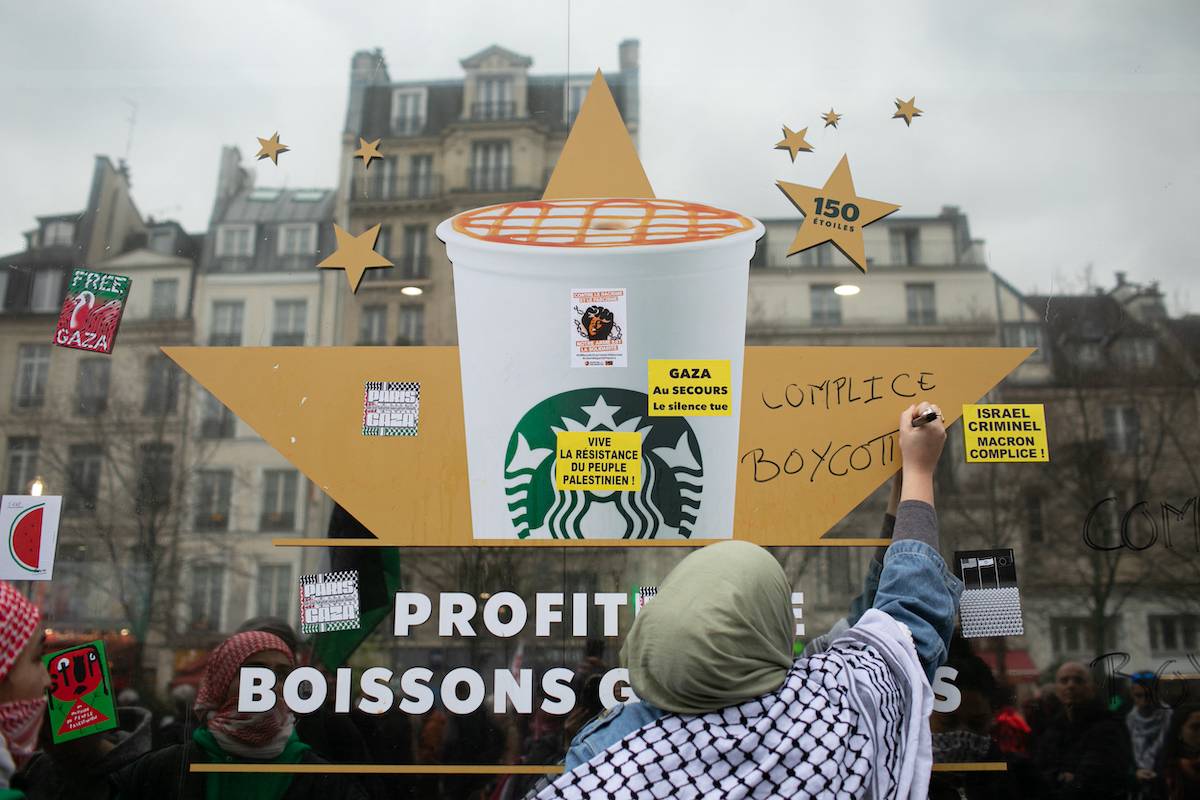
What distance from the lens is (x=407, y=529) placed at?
8.88 ft

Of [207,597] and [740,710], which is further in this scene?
[207,597]

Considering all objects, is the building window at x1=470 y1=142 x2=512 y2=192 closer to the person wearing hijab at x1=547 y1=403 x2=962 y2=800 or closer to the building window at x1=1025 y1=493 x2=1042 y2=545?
the person wearing hijab at x1=547 y1=403 x2=962 y2=800

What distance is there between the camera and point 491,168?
2.94m

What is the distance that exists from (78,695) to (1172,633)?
11.2 feet

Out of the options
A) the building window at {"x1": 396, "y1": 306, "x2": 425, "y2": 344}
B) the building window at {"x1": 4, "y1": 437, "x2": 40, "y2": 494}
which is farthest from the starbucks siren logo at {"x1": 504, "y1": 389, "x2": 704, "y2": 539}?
the building window at {"x1": 4, "y1": 437, "x2": 40, "y2": 494}

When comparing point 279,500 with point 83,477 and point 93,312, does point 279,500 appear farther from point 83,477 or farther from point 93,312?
point 93,312

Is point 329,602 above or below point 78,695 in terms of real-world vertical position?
above

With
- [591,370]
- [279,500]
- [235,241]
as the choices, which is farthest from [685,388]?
[235,241]

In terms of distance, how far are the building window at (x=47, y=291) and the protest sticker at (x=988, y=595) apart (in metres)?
3.07

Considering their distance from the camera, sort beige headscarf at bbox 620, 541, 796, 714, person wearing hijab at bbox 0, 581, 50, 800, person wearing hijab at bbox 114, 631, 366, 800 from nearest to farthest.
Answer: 1. beige headscarf at bbox 620, 541, 796, 714
2. person wearing hijab at bbox 0, 581, 50, 800
3. person wearing hijab at bbox 114, 631, 366, 800

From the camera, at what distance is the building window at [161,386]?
288 centimetres

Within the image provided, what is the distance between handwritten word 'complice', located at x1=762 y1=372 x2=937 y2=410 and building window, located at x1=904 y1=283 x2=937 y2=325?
199mm

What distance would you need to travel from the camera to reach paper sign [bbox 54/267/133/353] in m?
2.94

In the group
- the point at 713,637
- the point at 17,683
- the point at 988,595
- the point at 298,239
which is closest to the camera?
the point at 713,637
